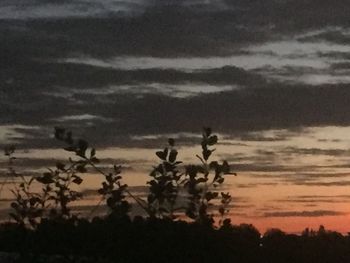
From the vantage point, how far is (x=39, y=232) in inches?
502

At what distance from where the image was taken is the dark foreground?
11531 millimetres

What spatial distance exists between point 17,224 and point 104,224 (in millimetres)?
2003

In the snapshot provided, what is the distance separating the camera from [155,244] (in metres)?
11.6

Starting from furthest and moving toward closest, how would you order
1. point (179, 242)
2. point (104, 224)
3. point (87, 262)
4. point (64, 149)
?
point (64, 149) < point (104, 224) < point (179, 242) < point (87, 262)

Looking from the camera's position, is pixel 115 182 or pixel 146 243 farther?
pixel 115 182

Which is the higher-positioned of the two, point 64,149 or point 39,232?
point 64,149

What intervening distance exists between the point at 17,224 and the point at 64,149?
54.6 inches

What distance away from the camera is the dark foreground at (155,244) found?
11531 millimetres

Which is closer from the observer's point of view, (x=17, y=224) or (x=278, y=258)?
(x=278, y=258)

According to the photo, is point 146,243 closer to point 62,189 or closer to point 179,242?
point 179,242

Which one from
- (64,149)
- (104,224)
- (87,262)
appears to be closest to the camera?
(87,262)

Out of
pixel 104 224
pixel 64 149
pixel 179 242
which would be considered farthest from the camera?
pixel 64 149

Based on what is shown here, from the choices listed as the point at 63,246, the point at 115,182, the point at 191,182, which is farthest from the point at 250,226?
the point at 63,246

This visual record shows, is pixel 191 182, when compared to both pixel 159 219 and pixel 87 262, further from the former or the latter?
pixel 87 262
